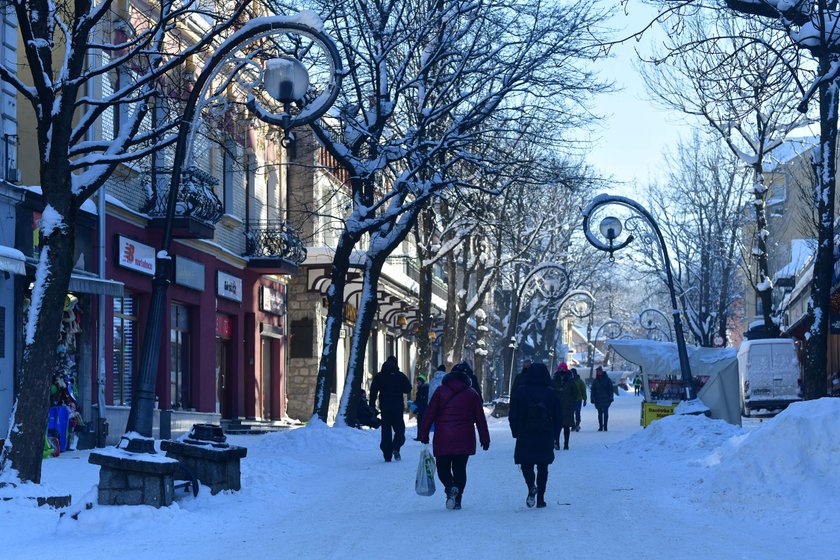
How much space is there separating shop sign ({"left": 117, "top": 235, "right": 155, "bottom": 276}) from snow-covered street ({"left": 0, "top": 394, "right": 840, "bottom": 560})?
271 inches

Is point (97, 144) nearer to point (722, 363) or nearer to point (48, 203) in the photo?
point (48, 203)

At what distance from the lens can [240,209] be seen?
34812 mm

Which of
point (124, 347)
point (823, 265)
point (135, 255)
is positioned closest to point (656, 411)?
point (823, 265)

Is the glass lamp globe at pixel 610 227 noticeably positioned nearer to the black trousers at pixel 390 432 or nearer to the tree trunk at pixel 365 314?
the tree trunk at pixel 365 314

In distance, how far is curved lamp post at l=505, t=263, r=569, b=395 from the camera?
45.4 m

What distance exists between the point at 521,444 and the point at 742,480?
2.32 metres

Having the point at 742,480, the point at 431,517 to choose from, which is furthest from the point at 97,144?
the point at 742,480

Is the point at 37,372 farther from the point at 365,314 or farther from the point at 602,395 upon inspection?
the point at 602,395

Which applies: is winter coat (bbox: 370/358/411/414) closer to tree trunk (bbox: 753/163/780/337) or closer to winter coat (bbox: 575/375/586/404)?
winter coat (bbox: 575/375/586/404)

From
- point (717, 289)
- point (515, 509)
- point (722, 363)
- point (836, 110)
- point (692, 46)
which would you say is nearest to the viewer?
point (692, 46)

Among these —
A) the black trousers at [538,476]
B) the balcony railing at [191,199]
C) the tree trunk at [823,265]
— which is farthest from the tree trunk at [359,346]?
the black trousers at [538,476]

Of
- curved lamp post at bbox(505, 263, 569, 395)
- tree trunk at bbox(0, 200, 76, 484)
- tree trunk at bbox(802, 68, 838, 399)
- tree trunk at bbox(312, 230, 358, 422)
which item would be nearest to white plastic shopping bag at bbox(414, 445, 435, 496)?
tree trunk at bbox(0, 200, 76, 484)

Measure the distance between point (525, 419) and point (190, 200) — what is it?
47.6 feet

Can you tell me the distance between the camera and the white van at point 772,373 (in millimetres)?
41281
